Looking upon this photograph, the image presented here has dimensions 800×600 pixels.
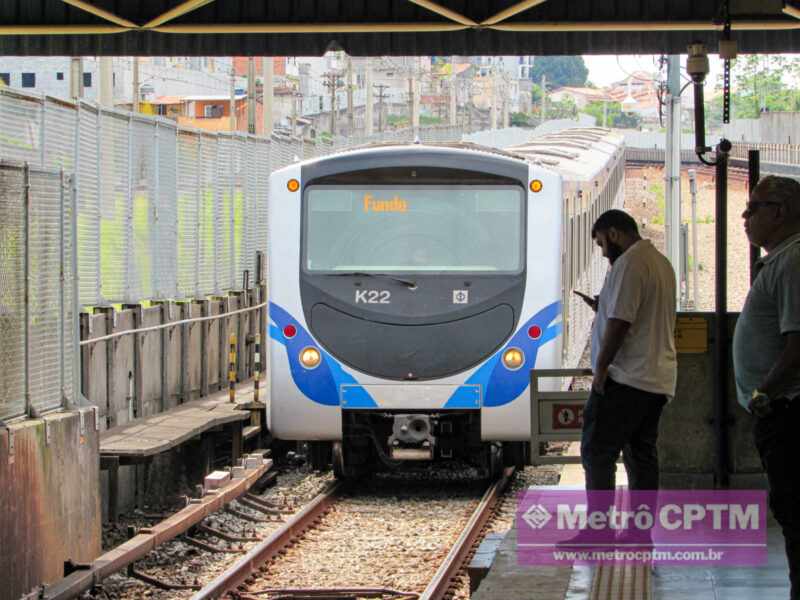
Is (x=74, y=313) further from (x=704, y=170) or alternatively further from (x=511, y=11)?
(x=704, y=170)

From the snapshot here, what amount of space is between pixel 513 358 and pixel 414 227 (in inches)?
56.9

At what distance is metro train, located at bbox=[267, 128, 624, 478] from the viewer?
1333cm

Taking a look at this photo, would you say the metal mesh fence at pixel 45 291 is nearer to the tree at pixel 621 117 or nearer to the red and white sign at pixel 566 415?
the red and white sign at pixel 566 415

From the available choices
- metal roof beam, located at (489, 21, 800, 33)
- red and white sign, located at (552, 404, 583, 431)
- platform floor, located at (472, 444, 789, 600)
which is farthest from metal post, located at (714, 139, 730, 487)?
metal roof beam, located at (489, 21, 800, 33)

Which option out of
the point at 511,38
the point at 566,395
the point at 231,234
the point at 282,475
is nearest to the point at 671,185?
the point at 231,234

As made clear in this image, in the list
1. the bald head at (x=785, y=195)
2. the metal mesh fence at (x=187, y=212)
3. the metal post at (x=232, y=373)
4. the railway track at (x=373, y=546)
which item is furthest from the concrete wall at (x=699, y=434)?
the metal mesh fence at (x=187, y=212)

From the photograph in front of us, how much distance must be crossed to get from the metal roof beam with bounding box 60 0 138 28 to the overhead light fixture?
4.64m

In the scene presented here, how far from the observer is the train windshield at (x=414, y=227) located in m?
13.6

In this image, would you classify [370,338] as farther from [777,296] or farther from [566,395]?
[777,296]

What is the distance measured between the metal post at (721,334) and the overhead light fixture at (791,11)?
5.92 feet

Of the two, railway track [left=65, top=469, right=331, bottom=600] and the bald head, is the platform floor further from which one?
railway track [left=65, top=469, right=331, bottom=600]

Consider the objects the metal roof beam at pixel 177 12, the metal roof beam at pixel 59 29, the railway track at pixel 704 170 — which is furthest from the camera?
the railway track at pixel 704 170

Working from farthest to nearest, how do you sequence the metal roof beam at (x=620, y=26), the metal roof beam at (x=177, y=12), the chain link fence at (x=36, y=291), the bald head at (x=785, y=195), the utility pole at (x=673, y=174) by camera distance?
the utility pole at (x=673, y=174) < the metal roof beam at (x=620, y=26) < the metal roof beam at (x=177, y=12) < the chain link fence at (x=36, y=291) < the bald head at (x=785, y=195)

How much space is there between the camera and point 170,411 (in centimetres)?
1490
